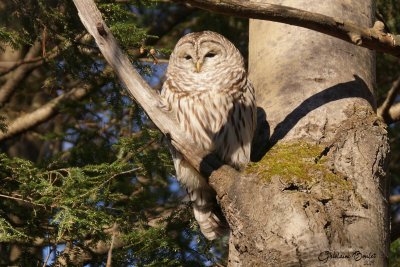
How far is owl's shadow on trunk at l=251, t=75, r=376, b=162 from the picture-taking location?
332 centimetres

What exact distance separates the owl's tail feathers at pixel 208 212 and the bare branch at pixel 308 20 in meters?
Answer: 1.41

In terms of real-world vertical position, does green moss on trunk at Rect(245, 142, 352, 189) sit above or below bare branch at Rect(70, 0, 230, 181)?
below

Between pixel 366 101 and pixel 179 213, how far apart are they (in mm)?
1641

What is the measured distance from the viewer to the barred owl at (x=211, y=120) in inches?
153

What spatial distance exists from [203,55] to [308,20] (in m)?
1.69

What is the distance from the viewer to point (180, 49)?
4.55 meters

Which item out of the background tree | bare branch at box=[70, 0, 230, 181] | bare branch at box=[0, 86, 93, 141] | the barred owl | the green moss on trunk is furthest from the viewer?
bare branch at box=[0, 86, 93, 141]

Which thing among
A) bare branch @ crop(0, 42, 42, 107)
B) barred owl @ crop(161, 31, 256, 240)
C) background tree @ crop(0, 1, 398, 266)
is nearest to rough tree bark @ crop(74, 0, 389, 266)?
barred owl @ crop(161, 31, 256, 240)

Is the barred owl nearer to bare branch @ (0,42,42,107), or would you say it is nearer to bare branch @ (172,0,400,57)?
bare branch @ (172,0,400,57)

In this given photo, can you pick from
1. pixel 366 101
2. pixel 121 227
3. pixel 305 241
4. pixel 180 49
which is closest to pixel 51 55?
pixel 180 49

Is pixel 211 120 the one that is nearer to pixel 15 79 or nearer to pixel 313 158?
pixel 313 158

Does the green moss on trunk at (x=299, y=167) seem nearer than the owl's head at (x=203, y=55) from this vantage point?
Yes

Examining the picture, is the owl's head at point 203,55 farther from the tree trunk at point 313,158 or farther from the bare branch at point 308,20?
the bare branch at point 308,20

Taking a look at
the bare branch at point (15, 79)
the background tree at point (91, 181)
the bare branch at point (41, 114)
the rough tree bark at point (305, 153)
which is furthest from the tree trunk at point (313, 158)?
the bare branch at point (15, 79)
